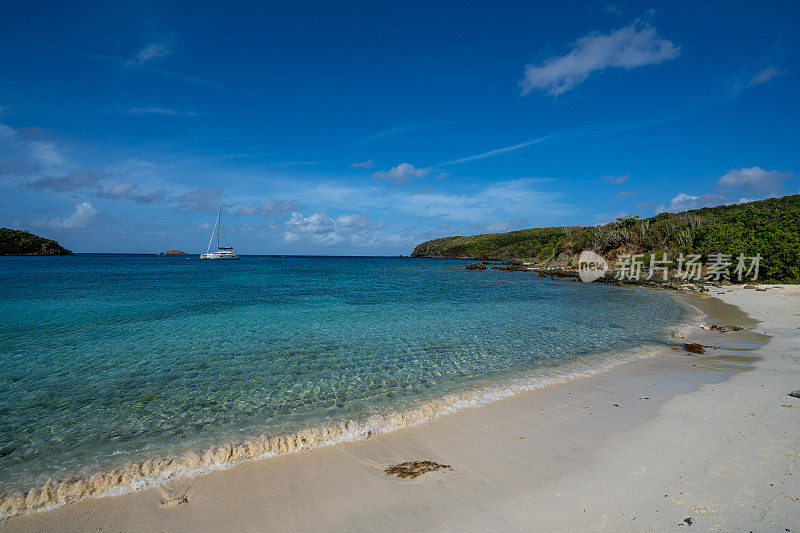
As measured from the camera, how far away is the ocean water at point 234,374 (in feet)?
20.3

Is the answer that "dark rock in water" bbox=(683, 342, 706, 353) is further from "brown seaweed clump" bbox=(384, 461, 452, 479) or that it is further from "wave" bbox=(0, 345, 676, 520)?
"brown seaweed clump" bbox=(384, 461, 452, 479)

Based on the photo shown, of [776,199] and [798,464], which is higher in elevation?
[776,199]

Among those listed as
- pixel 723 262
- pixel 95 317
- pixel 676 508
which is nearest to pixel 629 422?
pixel 676 508

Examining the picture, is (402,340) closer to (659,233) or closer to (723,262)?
(723,262)

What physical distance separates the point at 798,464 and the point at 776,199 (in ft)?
431

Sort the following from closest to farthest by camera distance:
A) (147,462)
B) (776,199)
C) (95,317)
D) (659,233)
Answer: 1. (147,462)
2. (95,317)
3. (659,233)
4. (776,199)

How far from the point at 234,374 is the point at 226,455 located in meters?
4.65

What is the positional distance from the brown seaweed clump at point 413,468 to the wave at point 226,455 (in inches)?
51.0

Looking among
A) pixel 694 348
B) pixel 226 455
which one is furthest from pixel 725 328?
pixel 226 455

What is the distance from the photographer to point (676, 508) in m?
4.33

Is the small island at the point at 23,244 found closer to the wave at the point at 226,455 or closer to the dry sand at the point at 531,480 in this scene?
the wave at the point at 226,455

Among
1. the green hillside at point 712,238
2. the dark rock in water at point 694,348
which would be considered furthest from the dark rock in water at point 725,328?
the green hillside at point 712,238

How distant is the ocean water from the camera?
20.3 feet

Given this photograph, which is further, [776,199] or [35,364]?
[776,199]
